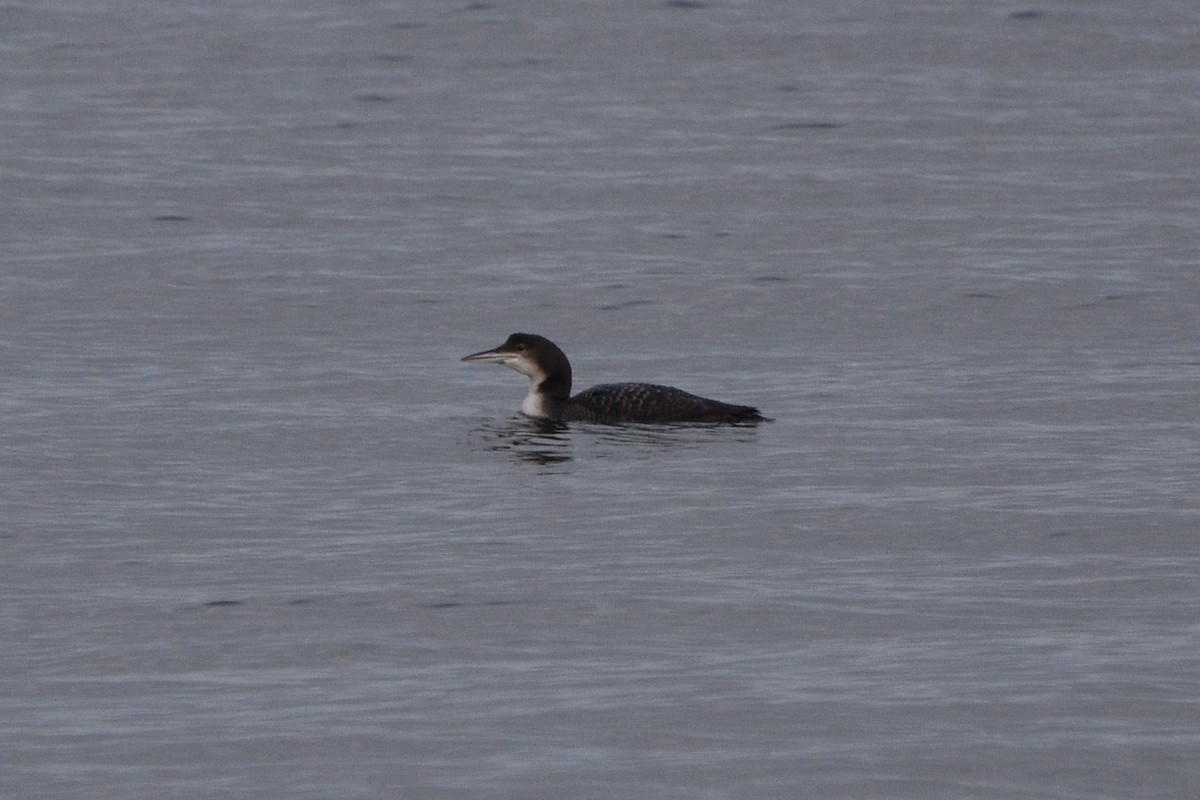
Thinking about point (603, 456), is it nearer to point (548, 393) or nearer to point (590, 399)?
point (590, 399)

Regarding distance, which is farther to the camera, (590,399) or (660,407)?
(590,399)

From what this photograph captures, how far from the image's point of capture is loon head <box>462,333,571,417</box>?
1673 cm

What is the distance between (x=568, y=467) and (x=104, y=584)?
3.94 meters

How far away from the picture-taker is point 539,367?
A: 55.4ft

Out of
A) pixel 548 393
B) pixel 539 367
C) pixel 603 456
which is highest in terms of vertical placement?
pixel 539 367

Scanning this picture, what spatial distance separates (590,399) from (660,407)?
65 centimetres

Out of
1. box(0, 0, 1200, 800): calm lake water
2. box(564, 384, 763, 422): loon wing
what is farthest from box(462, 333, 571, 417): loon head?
box(564, 384, 763, 422): loon wing

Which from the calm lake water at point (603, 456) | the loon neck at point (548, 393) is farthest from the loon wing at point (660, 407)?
the loon neck at point (548, 393)

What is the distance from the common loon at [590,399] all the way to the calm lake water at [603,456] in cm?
22

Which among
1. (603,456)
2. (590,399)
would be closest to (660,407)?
(590,399)

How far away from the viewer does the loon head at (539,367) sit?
1673 cm

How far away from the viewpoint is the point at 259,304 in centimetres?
2136

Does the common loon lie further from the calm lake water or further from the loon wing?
the calm lake water

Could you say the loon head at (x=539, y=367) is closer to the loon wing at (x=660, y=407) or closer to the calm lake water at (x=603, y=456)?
the calm lake water at (x=603, y=456)
